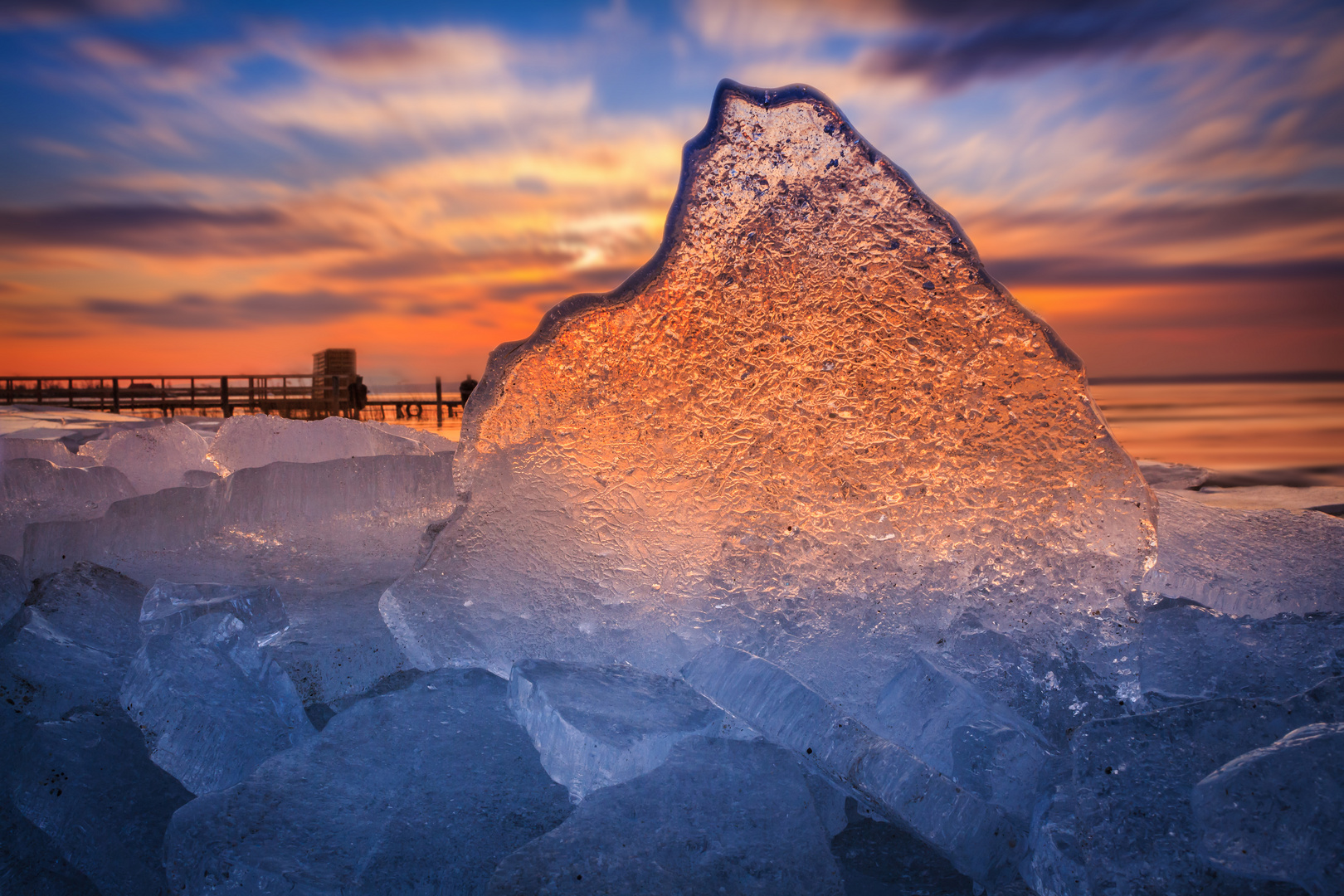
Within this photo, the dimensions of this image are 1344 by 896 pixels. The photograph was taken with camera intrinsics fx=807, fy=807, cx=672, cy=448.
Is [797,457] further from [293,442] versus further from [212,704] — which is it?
[293,442]

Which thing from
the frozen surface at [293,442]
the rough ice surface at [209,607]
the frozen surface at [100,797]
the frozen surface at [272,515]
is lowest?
the frozen surface at [100,797]

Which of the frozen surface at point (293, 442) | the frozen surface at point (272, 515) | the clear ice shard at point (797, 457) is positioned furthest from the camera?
the frozen surface at point (293, 442)

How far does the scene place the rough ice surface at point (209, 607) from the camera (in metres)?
1.38

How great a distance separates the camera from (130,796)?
1229 millimetres

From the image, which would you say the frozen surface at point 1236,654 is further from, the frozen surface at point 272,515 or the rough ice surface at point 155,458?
the rough ice surface at point 155,458

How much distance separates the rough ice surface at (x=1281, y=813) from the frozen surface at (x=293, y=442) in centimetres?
211

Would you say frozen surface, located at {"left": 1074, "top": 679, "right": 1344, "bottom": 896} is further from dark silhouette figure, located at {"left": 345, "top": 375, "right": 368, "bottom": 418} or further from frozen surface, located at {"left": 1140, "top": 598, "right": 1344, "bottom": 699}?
dark silhouette figure, located at {"left": 345, "top": 375, "right": 368, "bottom": 418}

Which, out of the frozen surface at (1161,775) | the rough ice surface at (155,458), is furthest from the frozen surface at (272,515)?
the frozen surface at (1161,775)

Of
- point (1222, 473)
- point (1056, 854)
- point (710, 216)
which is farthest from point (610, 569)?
point (1222, 473)

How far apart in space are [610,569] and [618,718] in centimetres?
31

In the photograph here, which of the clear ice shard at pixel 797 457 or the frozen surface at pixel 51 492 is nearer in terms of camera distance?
the clear ice shard at pixel 797 457

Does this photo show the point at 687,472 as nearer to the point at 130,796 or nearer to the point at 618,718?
the point at 618,718

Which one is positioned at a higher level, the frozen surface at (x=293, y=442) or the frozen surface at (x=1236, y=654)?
the frozen surface at (x=293, y=442)

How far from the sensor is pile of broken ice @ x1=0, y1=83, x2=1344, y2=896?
3.34 feet
